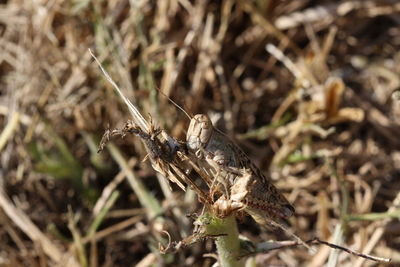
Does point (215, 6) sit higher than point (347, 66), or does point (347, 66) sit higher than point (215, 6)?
point (215, 6)

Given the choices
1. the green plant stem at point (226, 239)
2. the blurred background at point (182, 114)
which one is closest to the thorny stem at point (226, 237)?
the green plant stem at point (226, 239)

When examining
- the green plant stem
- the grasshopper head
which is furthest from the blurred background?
the grasshopper head

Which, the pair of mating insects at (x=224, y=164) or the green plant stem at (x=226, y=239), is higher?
the pair of mating insects at (x=224, y=164)

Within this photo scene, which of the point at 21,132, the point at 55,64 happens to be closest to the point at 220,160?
the point at 21,132

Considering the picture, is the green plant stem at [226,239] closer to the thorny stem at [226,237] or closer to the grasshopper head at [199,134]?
the thorny stem at [226,237]

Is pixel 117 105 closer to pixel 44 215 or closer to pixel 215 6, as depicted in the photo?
pixel 44 215

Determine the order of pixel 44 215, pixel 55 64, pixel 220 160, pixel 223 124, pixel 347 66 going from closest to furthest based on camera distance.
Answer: pixel 220 160
pixel 44 215
pixel 223 124
pixel 55 64
pixel 347 66

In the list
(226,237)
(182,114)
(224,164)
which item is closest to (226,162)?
(224,164)
